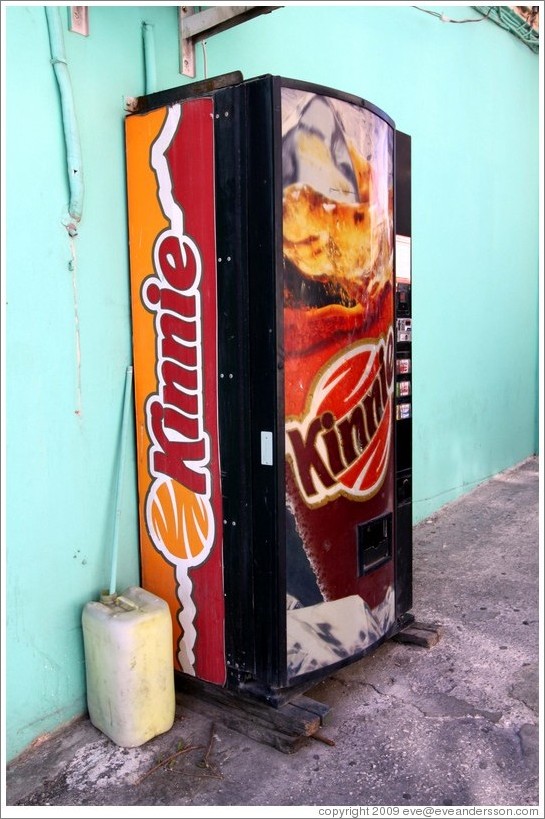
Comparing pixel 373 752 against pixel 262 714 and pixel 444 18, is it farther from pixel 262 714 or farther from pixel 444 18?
pixel 444 18

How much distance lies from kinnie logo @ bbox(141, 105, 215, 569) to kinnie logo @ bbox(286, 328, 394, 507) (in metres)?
0.36

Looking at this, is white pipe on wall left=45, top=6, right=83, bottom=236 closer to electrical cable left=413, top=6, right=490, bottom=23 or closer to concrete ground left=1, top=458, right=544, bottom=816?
concrete ground left=1, top=458, right=544, bottom=816

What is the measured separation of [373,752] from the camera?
231 centimetres

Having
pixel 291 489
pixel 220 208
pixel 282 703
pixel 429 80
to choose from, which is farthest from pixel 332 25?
pixel 282 703

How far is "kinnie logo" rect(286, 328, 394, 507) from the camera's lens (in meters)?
2.41

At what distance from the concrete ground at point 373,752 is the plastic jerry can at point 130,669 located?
75mm

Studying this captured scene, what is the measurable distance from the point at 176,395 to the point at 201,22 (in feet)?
4.98

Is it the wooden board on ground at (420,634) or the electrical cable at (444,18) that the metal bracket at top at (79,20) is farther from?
the electrical cable at (444,18)

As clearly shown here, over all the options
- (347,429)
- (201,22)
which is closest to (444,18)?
(201,22)

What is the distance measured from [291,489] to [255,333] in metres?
0.55

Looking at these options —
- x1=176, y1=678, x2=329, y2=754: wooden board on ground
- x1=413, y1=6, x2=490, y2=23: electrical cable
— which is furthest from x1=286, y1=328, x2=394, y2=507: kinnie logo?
x1=413, y1=6, x2=490, y2=23: electrical cable

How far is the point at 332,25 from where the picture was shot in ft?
12.6

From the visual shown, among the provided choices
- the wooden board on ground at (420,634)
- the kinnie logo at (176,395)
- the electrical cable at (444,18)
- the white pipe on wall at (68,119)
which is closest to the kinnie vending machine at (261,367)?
the kinnie logo at (176,395)

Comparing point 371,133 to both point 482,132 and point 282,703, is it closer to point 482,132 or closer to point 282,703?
point 282,703
